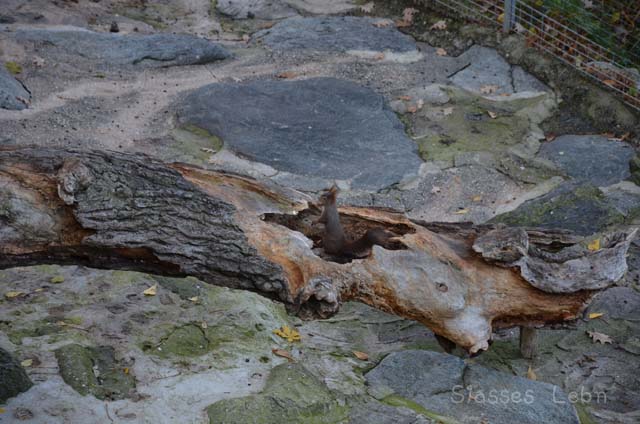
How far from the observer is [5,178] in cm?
436

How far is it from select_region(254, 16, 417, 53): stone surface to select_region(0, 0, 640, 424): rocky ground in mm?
40

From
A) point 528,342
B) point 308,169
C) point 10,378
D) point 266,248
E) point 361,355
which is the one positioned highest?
point 266,248

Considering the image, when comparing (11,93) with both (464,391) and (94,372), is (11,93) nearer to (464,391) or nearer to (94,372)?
(94,372)

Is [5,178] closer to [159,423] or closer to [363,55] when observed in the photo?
[159,423]

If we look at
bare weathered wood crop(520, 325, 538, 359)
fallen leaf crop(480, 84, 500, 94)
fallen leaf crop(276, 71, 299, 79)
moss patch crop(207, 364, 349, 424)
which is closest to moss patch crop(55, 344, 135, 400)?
moss patch crop(207, 364, 349, 424)

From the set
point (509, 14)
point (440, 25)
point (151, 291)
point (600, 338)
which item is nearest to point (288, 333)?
point (151, 291)

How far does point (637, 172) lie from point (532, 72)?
245 centimetres

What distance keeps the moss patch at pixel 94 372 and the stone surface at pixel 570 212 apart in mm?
4029

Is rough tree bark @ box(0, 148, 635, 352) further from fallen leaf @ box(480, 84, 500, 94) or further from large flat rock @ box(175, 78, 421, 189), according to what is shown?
fallen leaf @ box(480, 84, 500, 94)

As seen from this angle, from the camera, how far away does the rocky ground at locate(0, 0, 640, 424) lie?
208 inches

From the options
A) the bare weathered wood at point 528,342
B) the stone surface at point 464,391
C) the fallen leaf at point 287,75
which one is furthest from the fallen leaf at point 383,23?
the stone surface at point 464,391

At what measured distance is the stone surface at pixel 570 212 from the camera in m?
7.75

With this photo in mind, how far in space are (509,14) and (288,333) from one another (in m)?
6.47

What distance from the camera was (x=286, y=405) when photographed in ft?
16.7
